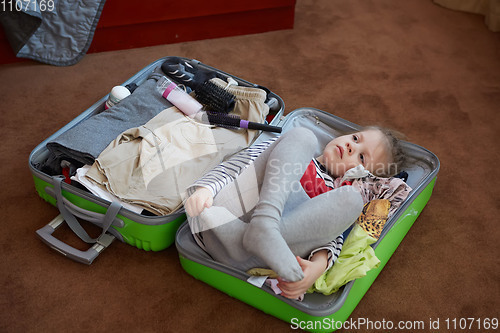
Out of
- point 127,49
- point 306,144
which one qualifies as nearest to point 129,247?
point 306,144

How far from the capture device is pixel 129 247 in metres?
1.36

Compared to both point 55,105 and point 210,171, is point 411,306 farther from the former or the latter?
point 55,105

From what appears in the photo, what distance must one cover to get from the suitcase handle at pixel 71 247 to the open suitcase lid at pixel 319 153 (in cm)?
21

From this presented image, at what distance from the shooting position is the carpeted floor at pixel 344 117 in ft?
4.03

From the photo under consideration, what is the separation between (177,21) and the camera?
2.02 m

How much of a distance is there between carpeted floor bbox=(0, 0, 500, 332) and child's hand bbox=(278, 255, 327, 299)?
0.14 meters

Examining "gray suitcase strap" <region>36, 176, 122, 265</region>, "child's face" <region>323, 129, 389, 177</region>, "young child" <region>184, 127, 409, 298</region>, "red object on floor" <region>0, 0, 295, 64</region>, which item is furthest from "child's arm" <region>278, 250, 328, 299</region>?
"red object on floor" <region>0, 0, 295, 64</region>

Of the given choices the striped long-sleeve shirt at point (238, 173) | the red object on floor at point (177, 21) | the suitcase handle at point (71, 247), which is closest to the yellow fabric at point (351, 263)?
the striped long-sleeve shirt at point (238, 173)

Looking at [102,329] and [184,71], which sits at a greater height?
[184,71]

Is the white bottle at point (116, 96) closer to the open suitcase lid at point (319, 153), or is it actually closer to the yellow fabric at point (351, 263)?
the open suitcase lid at point (319, 153)

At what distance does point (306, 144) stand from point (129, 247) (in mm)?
536

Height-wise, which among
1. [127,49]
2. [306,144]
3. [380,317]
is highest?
[306,144]

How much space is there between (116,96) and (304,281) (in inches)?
32.7

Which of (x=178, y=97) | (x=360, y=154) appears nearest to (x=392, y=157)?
(x=360, y=154)
